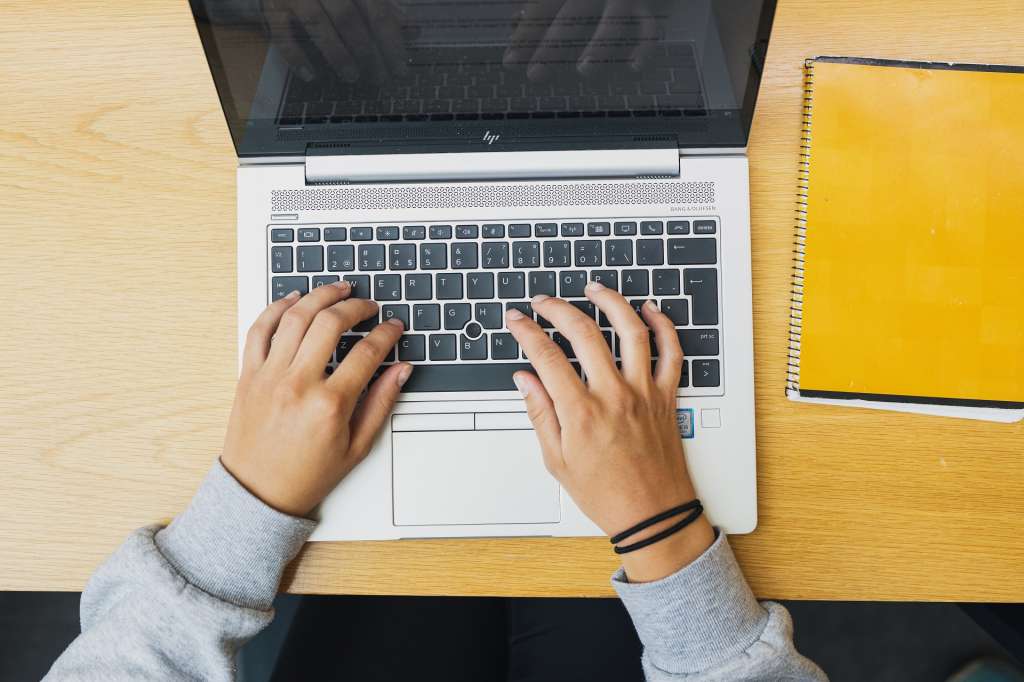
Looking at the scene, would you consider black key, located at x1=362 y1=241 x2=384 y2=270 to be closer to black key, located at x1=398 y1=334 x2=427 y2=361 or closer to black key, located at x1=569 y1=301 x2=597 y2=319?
black key, located at x1=398 y1=334 x2=427 y2=361

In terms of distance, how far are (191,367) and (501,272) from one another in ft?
0.96

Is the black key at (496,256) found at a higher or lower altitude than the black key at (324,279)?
higher

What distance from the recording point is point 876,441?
0.62 meters

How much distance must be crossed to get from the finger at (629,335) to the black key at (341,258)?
0.73 feet

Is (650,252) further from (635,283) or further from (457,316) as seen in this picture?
(457,316)

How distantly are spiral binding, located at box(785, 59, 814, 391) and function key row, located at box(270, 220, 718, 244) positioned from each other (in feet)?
0.27

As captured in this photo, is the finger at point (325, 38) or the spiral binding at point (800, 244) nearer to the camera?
the finger at point (325, 38)

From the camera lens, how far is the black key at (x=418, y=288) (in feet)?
2.00

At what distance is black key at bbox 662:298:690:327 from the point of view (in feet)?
2.00

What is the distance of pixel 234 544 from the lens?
57 centimetres

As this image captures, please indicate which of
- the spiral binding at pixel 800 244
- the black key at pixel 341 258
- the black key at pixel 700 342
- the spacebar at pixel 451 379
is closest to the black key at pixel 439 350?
the spacebar at pixel 451 379

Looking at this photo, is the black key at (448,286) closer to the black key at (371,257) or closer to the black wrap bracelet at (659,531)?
the black key at (371,257)

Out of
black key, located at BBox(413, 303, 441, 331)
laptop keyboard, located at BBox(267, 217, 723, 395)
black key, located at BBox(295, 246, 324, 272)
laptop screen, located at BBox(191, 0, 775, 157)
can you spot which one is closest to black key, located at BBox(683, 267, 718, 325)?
laptop keyboard, located at BBox(267, 217, 723, 395)

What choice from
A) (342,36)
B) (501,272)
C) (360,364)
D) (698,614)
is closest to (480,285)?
(501,272)
